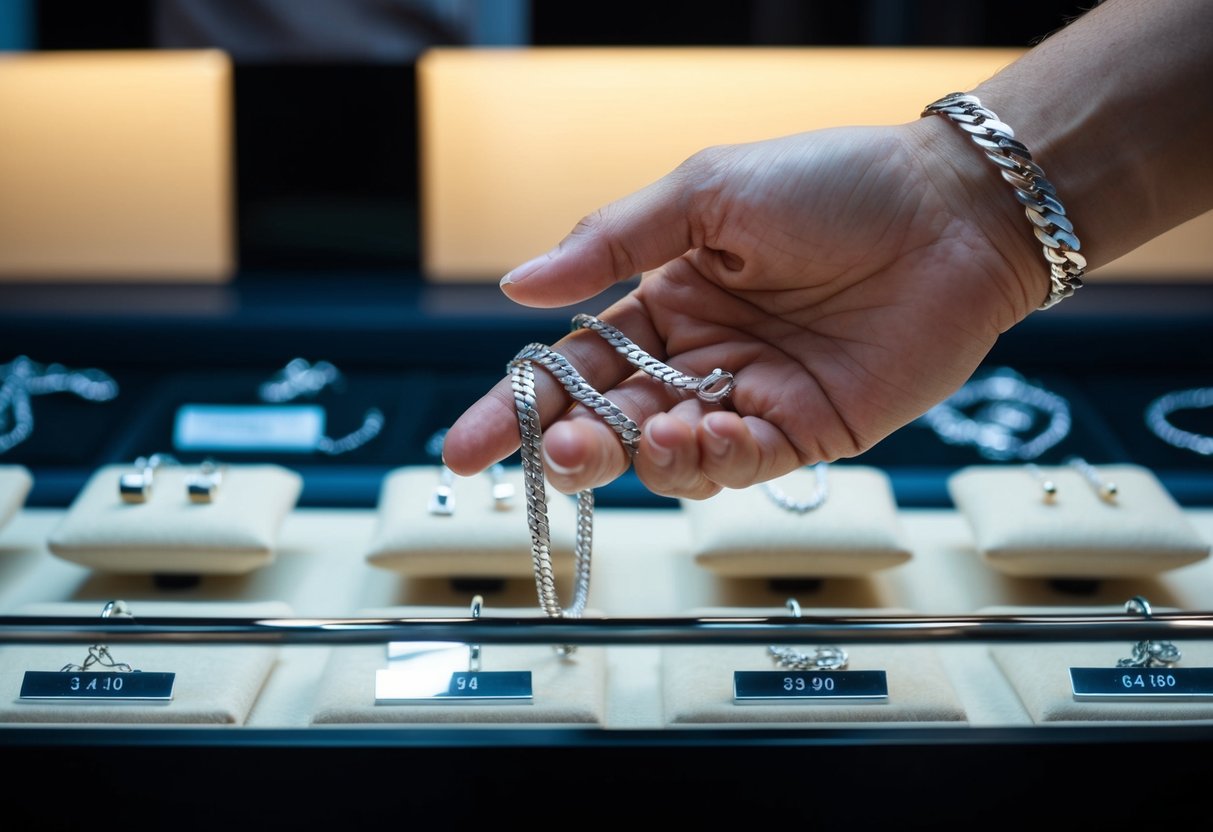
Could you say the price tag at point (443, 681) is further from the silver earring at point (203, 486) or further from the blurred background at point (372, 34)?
the blurred background at point (372, 34)

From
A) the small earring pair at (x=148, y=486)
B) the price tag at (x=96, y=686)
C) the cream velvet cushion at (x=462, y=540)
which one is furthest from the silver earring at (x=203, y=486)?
the price tag at (x=96, y=686)

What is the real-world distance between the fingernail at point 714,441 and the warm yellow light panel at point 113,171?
4.39 feet

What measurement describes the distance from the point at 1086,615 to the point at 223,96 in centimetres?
154

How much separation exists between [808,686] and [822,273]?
30 centimetres

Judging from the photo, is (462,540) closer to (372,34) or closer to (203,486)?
(203,486)

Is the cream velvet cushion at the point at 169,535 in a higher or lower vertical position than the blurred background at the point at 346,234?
lower

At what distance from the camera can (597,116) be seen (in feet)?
5.93

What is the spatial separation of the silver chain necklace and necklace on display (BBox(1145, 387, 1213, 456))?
4.47 ft

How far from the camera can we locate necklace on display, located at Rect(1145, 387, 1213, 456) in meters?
1.36

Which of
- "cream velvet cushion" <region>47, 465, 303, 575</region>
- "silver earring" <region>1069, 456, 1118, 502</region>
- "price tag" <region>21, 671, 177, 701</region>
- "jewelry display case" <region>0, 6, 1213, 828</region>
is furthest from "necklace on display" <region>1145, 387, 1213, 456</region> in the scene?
"price tag" <region>21, 671, 177, 701</region>

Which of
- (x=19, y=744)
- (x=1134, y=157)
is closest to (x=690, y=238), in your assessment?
(x=1134, y=157)

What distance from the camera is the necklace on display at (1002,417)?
1.39 m

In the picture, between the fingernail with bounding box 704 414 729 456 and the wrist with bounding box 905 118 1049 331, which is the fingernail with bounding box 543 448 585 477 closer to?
the fingernail with bounding box 704 414 729 456

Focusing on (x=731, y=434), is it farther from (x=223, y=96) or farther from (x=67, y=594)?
(x=223, y=96)
